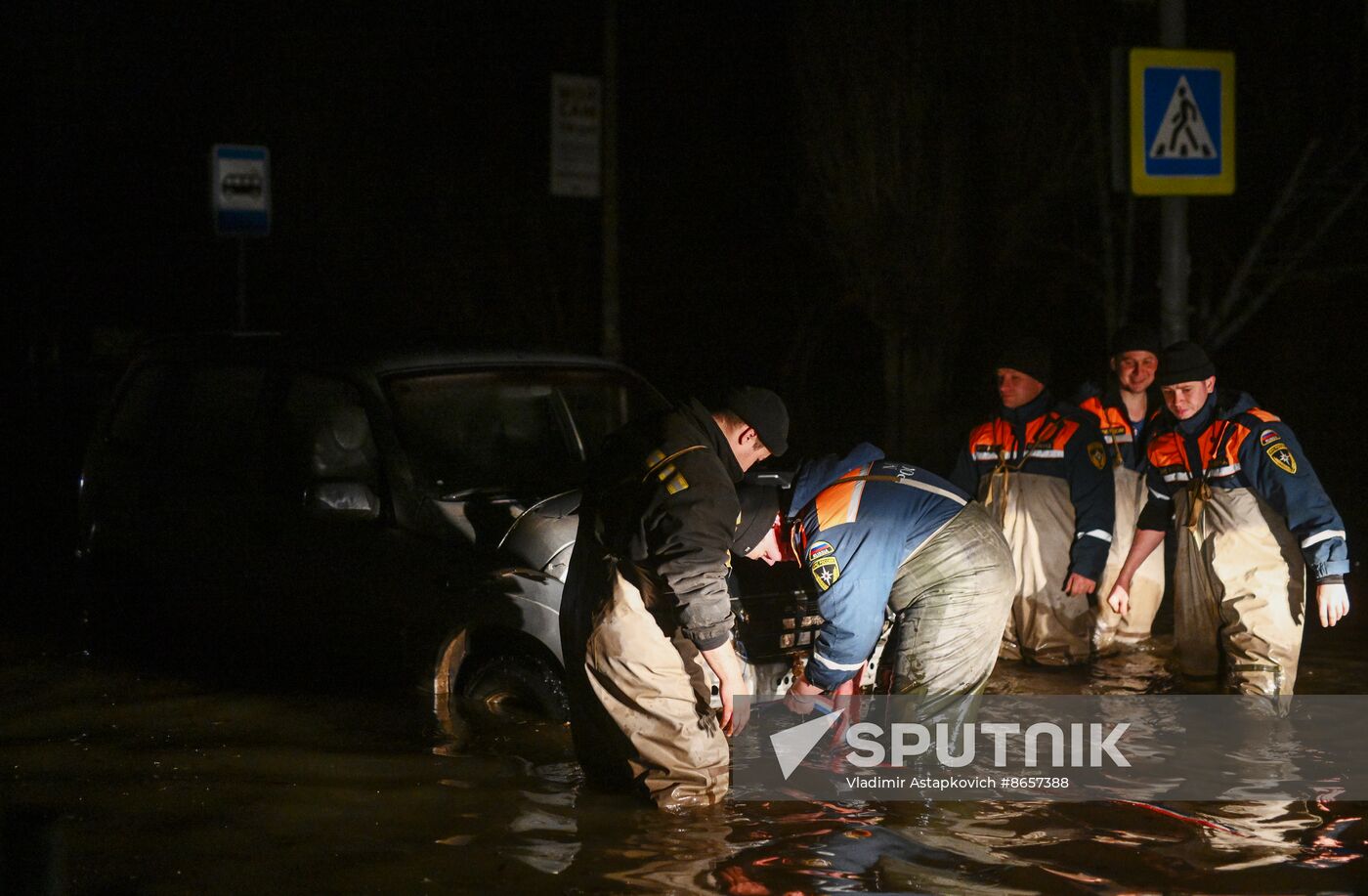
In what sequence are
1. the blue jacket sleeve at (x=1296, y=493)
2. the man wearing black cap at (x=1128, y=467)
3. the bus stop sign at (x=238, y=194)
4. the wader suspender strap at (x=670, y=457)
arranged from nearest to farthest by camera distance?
the wader suspender strap at (x=670, y=457) < the blue jacket sleeve at (x=1296, y=493) < the man wearing black cap at (x=1128, y=467) < the bus stop sign at (x=238, y=194)

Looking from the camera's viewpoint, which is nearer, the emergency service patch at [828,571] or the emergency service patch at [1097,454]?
the emergency service patch at [828,571]

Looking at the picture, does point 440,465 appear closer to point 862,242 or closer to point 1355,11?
point 862,242

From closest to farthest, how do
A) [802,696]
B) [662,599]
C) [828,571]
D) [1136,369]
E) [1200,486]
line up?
[662,599] < [828,571] < [802,696] < [1200,486] < [1136,369]

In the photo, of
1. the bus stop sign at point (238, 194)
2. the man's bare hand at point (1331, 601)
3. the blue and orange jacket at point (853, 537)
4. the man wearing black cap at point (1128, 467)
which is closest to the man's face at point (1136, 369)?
the man wearing black cap at point (1128, 467)

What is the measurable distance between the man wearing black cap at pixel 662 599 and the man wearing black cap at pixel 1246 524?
2309 millimetres

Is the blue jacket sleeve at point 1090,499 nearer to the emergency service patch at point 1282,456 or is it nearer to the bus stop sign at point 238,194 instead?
the emergency service patch at point 1282,456

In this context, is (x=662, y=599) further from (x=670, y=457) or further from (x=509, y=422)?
(x=509, y=422)

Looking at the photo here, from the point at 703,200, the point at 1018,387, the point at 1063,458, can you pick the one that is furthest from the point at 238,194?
the point at 1063,458

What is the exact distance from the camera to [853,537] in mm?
5449

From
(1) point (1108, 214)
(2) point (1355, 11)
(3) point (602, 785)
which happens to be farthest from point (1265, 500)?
(2) point (1355, 11)

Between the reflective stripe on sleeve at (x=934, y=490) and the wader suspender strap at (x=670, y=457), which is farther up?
the wader suspender strap at (x=670, y=457)

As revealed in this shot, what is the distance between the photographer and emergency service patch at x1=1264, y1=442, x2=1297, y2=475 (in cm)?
662

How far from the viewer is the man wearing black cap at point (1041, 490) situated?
8016 millimetres

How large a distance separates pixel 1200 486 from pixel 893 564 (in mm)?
2023
